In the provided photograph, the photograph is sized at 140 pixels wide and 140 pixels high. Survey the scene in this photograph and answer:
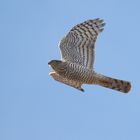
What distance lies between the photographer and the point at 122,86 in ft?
47.4

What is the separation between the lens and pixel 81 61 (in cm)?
1550

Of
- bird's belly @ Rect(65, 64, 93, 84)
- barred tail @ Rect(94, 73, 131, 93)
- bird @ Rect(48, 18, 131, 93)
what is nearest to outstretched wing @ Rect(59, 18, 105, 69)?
bird @ Rect(48, 18, 131, 93)

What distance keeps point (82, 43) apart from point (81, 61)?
1.06 metres

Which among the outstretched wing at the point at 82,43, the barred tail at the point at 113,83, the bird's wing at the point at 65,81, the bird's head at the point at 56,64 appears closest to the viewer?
the barred tail at the point at 113,83

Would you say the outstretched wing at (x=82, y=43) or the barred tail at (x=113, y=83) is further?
the outstretched wing at (x=82, y=43)

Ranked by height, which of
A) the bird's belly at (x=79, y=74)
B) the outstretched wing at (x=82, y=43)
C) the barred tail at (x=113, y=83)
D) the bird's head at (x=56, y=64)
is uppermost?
the outstretched wing at (x=82, y=43)

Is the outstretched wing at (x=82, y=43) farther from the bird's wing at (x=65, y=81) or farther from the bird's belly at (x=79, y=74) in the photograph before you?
the bird's belly at (x=79, y=74)

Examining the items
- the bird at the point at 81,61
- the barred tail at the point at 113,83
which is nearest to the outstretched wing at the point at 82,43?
the bird at the point at 81,61

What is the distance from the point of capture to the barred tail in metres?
14.3

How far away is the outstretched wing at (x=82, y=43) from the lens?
50.8 ft

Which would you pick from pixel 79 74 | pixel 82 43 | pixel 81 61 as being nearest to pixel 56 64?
pixel 79 74

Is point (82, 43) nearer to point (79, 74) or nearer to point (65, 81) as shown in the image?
point (65, 81)

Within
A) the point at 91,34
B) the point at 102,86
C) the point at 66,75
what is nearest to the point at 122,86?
the point at 102,86

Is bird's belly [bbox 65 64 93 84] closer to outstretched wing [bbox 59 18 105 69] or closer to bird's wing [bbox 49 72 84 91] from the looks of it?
bird's wing [bbox 49 72 84 91]
